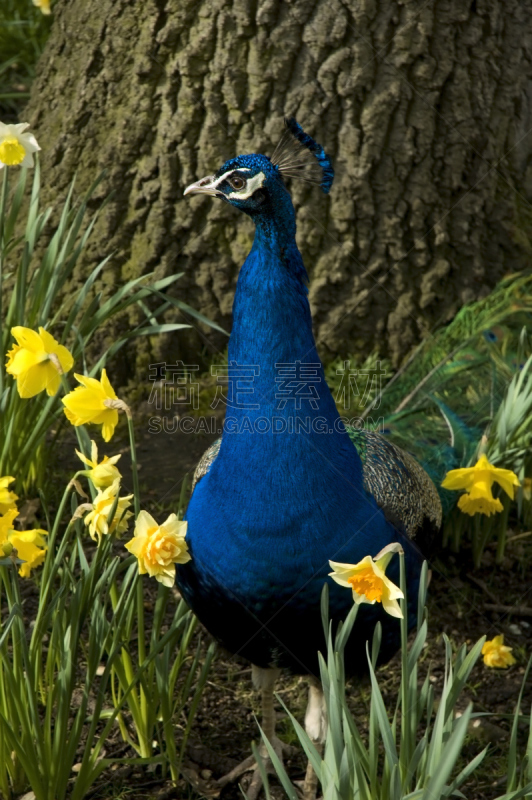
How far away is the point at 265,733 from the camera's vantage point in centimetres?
237

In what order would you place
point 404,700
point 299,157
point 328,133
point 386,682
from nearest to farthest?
point 404,700 < point 299,157 < point 386,682 < point 328,133

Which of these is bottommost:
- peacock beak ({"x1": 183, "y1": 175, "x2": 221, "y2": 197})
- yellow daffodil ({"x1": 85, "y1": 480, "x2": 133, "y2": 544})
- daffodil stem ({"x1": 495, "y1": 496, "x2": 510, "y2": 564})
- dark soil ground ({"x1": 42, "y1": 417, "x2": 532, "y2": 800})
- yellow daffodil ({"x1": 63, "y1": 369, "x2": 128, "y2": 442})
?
dark soil ground ({"x1": 42, "y1": 417, "x2": 532, "y2": 800})

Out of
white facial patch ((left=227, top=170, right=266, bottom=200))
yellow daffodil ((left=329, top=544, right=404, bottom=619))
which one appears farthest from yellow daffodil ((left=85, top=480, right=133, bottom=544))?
white facial patch ((left=227, top=170, right=266, bottom=200))

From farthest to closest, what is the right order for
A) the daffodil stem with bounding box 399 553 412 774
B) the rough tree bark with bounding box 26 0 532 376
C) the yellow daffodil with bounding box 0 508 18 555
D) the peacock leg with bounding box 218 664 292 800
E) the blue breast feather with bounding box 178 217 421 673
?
the rough tree bark with bounding box 26 0 532 376 < the peacock leg with bounding box 218 664 292 800 < the blue breast feather with bounding box 178 217 421 673 < the yellow daffodil with bounding box 0 508 18 555 < the daffodil stem with bounding box 399 553 412 774

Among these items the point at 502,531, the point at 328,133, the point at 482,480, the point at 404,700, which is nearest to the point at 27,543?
the point at 404,700

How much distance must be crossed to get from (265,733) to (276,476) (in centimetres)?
77

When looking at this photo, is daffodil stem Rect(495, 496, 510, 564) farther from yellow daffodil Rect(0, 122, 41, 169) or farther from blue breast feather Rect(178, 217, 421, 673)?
yellow daffodil Rect(0, 122, 41, 169)

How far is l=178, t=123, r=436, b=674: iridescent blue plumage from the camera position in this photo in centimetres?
204

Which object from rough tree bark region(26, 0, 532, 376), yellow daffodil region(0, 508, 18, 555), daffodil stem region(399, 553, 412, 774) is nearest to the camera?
daffodil stem region(399, 553, 412, 774)

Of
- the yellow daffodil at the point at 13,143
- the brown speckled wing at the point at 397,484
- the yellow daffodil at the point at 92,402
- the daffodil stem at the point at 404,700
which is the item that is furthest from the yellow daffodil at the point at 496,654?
the yellow daffodil at the point at 13,143

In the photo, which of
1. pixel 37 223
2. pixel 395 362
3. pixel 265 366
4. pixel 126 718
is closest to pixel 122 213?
pixel 37 223

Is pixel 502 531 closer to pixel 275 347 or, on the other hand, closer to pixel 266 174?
pixel 275 347

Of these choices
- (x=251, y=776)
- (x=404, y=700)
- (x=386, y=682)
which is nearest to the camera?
(x=404, y=700)

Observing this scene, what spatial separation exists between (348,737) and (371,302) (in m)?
2.37
